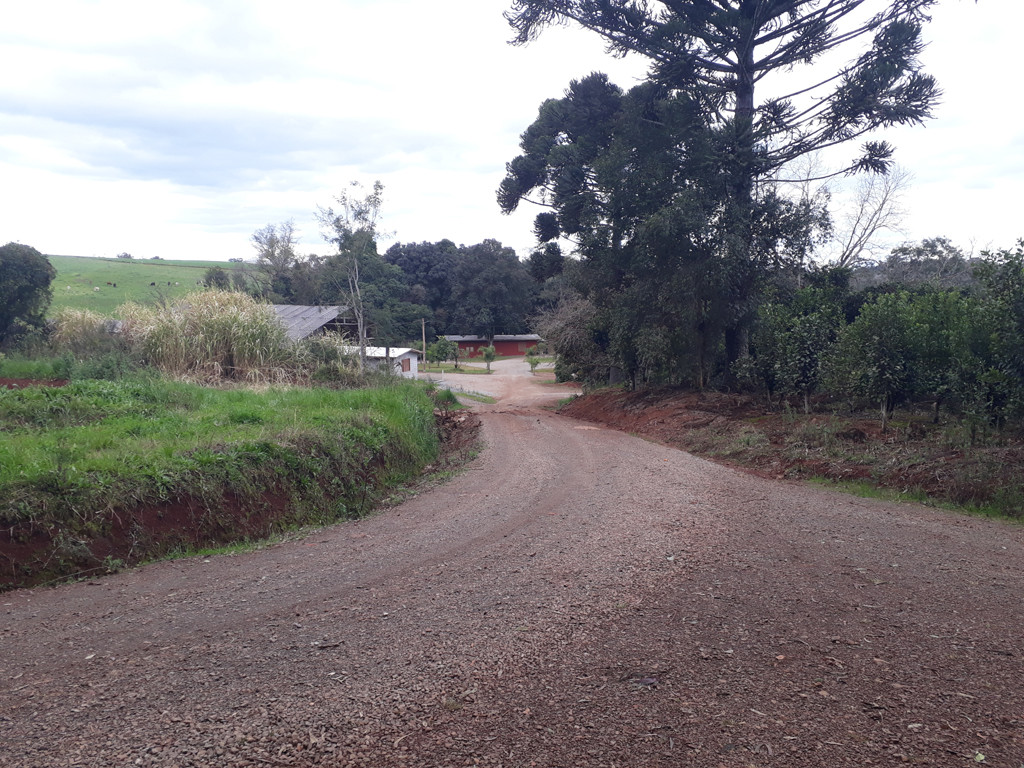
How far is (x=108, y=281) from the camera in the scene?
2099 inches

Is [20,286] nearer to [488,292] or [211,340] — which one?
[211,340]

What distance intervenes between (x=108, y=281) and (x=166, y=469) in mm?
54539

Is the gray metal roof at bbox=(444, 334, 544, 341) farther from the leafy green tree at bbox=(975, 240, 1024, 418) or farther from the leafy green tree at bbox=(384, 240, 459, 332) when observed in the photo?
the leafy green tree at bbox=(975, 240, 1024, 418)

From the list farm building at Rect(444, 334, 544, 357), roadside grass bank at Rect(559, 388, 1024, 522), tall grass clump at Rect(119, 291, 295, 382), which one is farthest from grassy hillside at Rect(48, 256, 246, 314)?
roadside grass bank at Rect(559, 388, 1024, 522)

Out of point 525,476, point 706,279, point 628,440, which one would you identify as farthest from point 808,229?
point 525,476

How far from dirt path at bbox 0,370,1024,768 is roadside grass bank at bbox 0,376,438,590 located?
52 cm

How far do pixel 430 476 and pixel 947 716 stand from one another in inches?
342

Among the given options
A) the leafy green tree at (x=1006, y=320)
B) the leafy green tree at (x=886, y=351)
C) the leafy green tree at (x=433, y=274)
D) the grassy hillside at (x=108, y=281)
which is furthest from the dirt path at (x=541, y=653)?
the leafy green tree at (x=433, y=274)

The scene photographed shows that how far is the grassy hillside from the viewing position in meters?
43.2

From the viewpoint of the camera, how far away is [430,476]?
1130 centimetres

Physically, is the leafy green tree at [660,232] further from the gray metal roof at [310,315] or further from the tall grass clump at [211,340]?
the gray metal roof at [310,315]

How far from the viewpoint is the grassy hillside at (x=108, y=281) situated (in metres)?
43.2

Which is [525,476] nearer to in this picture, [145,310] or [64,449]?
[64,449]

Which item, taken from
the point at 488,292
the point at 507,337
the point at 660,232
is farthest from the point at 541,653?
the point at 507,337
